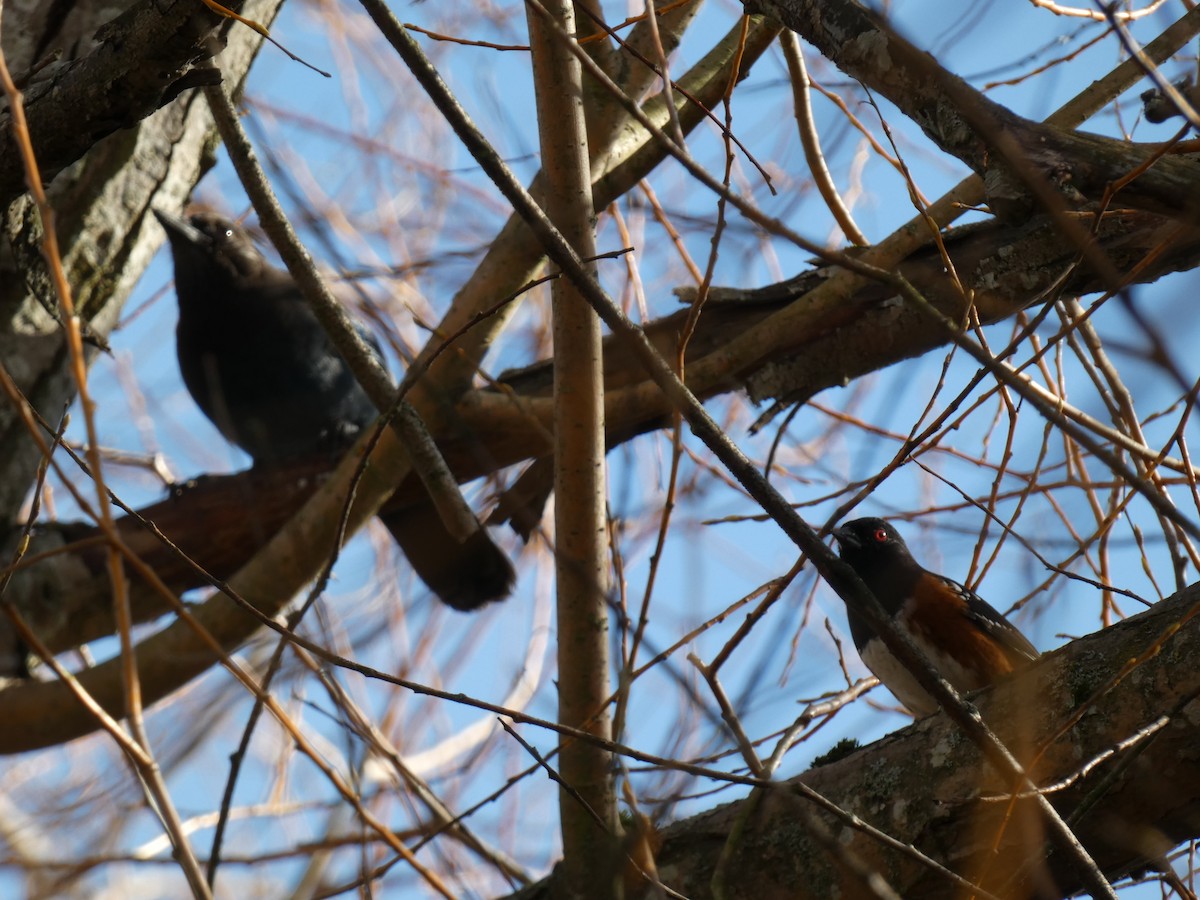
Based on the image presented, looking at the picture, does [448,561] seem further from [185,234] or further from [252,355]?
[185,234]

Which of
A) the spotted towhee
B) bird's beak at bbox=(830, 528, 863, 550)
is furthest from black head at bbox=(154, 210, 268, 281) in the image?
the spotted towhee

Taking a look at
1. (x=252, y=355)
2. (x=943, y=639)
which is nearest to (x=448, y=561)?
(x=252, y=355)

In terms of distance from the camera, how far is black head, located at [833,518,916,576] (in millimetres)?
3932

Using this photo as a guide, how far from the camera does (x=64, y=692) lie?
3406mm

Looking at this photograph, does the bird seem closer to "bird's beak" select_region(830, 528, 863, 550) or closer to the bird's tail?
the bird's tail

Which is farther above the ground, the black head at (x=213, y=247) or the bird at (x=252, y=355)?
the black head at (x=213, y=247)

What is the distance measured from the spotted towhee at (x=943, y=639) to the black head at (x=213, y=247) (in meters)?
3.25

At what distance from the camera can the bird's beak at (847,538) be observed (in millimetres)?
3934

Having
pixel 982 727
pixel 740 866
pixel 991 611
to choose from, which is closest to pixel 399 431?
pixel 740 866

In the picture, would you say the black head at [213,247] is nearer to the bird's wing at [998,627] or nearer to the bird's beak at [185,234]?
the bird's beak at [185,234]

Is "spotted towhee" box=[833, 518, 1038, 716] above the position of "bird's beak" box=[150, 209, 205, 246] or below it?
below

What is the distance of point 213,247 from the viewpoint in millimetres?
5168

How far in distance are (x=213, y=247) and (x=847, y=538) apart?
10.3 ft

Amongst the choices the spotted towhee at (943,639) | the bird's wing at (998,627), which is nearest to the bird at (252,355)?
the spotted towhee at (943,639)
